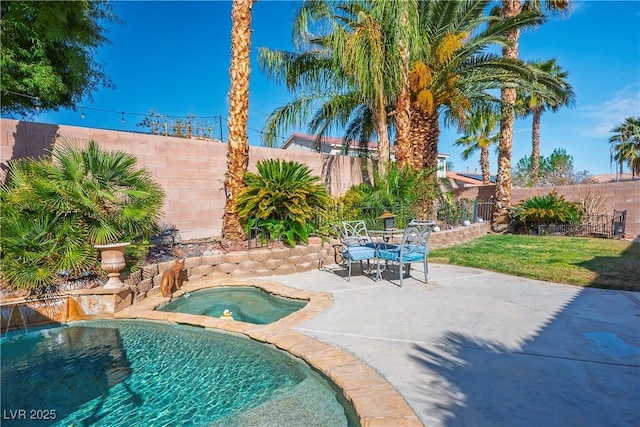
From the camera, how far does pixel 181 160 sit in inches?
331

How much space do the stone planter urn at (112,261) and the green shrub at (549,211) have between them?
47.0ft

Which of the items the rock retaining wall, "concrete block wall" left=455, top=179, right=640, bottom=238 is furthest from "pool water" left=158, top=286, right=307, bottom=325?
"concrete block wall" left=455, top=179, right=640, bottom=238

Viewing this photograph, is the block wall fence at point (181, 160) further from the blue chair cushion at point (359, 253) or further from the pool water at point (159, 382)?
the blue chair cushion at point (359, 253)

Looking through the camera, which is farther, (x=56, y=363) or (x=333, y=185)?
(x=333, y=185)

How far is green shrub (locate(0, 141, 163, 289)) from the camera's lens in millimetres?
4633

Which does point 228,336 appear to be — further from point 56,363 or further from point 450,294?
point 450,294

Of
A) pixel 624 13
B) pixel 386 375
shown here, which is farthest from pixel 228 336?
pixel 624 13

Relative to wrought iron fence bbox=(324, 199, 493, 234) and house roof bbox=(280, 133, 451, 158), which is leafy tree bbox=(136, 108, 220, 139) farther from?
wrought iron fence bbox=(324, 199, 493, 234)

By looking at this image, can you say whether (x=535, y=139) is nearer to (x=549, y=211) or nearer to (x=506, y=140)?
(x=506, y=140)

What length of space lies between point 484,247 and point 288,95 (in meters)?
8.01

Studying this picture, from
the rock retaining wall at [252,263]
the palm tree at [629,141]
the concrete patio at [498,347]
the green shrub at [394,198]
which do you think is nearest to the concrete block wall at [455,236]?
the green shrub at [394,198]

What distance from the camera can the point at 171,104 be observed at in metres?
14.5

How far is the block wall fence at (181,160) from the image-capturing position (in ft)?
20.7

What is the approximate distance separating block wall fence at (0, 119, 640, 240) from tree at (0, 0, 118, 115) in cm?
179
